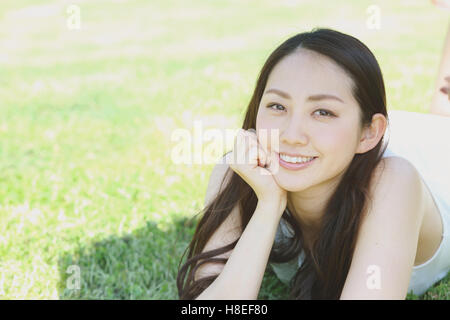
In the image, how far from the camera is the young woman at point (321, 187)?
243 centimetres

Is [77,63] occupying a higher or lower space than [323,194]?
higher

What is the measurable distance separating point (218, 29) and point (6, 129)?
7669 mm

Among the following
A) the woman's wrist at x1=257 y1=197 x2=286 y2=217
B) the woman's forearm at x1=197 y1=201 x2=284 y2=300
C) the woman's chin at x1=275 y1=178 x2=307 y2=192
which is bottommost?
the woman's forearm at x1=197 y1=201 x2=284 y2=300

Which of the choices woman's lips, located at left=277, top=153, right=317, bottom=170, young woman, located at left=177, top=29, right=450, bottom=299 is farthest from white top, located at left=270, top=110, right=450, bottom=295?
woman's lips, located at left=277, top=153, right=317, bottom=170

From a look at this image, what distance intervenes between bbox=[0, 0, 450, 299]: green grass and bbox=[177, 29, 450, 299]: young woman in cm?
65

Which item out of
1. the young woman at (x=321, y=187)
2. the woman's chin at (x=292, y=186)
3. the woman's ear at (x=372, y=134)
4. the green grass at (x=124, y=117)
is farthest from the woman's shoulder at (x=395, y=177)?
the green grass at (x=124, y=117)

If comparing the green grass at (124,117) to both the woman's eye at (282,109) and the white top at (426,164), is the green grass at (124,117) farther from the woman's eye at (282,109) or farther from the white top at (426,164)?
the woman's eye at (282,109)

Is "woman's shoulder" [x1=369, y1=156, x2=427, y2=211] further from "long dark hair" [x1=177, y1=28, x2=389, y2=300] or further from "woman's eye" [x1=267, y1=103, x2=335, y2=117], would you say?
"woman's eye" [x1=267, y1=103, x2=335, y2=117]

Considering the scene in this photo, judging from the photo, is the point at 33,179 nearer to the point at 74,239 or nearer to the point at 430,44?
the point at 74,239

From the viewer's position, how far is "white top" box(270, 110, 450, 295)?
10.3 ft

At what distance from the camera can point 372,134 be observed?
2652 millimetres

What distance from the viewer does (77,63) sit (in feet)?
33.8

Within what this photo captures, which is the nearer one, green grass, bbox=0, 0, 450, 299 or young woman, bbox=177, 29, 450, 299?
young woman, bbox=177, 29, 450, 299
